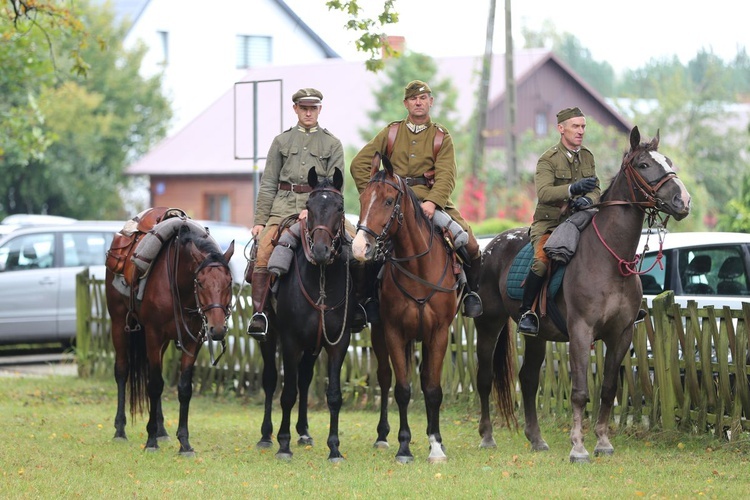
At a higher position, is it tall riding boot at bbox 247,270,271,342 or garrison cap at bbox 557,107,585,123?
garrison cap at bbox 557,107,585,123

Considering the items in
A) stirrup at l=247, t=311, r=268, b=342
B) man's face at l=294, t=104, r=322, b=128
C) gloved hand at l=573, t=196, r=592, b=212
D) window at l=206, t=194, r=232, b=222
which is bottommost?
stirrup at l=247, t=311, r=268, b=342

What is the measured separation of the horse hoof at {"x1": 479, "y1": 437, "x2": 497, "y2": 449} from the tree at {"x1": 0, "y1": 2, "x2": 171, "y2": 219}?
32502 millimetres

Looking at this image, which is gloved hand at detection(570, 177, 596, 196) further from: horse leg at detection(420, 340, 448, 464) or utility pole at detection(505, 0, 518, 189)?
utility pole at detection(505, 0, 518, 189)

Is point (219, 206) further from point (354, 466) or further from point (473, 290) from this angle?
point (354, 466)

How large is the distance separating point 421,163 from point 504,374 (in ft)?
7.65

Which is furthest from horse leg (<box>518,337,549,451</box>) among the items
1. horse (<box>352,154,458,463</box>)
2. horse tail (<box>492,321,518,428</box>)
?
horse (<box>352,154,458,463</box>)

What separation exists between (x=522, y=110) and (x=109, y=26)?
17408 millimetres

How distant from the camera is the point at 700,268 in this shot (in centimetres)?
1241

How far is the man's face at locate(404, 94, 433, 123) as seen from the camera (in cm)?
1084

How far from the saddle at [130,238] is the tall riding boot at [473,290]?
2.93m

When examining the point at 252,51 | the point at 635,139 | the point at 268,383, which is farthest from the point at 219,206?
the point at 635,139

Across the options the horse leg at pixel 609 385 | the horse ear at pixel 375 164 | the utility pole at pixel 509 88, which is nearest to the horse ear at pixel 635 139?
the horse leg at pixel 609 385

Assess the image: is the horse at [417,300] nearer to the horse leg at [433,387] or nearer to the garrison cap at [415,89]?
the horse leg at [433,387]

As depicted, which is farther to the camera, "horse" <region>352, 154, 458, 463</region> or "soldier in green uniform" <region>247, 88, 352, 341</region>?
"soldier in green uniform" <region>247, 88, 352, 341</region>
